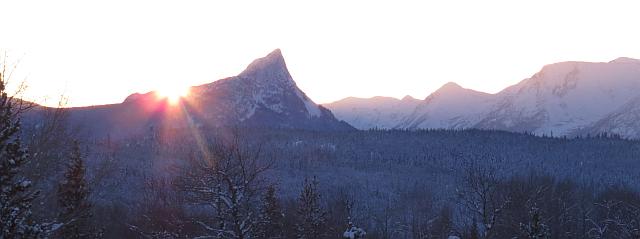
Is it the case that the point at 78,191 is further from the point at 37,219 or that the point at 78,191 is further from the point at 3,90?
the point at 3,90

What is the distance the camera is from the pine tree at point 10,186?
12430 mm

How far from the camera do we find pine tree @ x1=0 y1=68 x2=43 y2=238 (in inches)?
489

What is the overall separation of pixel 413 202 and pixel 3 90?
16160cm

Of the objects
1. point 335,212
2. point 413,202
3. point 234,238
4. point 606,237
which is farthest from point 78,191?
point 413,202

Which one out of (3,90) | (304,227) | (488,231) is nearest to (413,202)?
(304,227)

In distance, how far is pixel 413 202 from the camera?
6698 inches

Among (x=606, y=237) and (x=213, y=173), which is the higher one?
(x=213, y=173)

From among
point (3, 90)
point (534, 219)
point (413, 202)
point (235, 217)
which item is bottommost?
point (413, 202)

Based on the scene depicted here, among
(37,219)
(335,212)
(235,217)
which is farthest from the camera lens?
(335,212)

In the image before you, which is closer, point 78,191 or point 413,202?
point 78,191

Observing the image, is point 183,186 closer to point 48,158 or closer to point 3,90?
point 48,158

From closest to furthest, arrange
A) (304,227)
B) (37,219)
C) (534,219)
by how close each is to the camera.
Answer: (37,219)
(534,219)
(304,227)

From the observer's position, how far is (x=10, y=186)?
12.8 metres

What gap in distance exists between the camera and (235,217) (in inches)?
794
